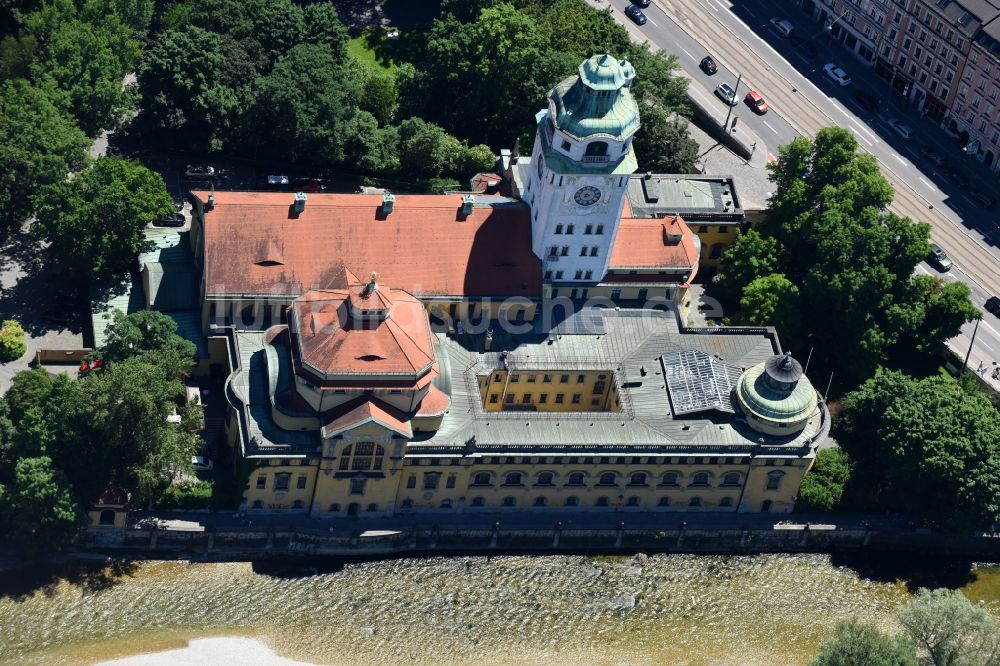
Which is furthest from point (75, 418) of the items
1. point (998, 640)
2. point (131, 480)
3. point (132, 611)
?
point (998, 640)

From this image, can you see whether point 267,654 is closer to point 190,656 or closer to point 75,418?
point 190,656

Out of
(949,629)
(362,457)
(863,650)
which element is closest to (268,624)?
(362,457)

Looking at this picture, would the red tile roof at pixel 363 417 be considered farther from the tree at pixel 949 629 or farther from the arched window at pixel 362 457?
the tree at pixel 949 629

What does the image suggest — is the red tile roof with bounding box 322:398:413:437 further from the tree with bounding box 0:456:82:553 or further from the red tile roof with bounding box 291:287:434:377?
the tree with bounding box 0:456:82:553

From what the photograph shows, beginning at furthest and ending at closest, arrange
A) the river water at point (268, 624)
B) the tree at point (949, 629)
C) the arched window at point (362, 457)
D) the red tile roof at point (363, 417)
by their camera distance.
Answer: the arched window at point (362, 457) < the red tile roof at point (363, 417) < the river water at point (268, 624) < the tree at point (949, 629)

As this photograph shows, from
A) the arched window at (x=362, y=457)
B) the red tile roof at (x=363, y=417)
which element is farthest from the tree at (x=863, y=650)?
the arched window at (x=362, y=457)

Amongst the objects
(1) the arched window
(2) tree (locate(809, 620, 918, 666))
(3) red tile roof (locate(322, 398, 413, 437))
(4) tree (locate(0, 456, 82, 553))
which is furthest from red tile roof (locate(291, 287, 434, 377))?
(2) tree (locate(809, 620, 918, 666))
